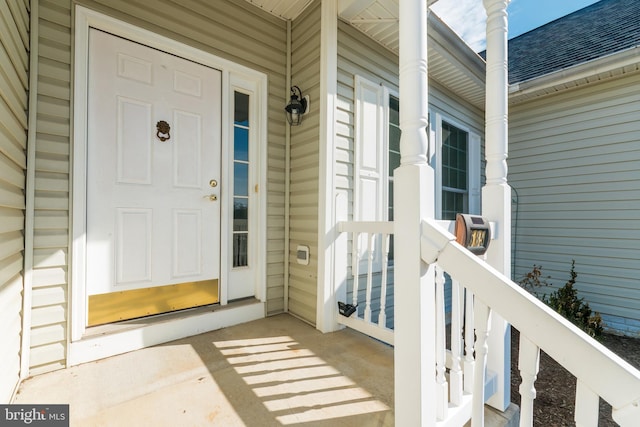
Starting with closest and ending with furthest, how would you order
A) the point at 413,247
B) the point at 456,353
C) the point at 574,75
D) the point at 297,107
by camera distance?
1. the point at 413,247
2. the point at 456,353
3. the point at 297,107
4. the point at 574,75

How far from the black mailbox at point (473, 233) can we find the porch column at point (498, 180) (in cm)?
19

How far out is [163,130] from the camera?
2.11 m

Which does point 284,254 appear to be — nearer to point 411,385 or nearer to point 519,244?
point 411,385

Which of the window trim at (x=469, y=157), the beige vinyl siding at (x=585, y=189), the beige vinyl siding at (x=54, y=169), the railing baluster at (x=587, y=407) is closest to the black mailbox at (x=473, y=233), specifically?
the railing baluster at (x=587, y=407)

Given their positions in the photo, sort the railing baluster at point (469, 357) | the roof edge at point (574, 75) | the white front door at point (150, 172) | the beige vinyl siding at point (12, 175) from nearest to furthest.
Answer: the beige vinyl siding at point (12, 175)
the railing baluster at point (469, 357)
the white front door at point (150, 172)
the roof edge at point (574, 75)

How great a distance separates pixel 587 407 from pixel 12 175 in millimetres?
2421

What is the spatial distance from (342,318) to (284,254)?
0.82 metres

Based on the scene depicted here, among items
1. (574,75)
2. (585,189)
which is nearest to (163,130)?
(574,75)

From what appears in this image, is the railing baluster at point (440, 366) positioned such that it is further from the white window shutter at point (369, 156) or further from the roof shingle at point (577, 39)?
the roof shingle at point (577, 39)

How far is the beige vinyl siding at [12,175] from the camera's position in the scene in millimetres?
1243

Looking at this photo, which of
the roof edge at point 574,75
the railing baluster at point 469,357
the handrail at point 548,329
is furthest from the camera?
the roof edge at point 574,75

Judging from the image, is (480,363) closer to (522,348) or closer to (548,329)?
(522,348)

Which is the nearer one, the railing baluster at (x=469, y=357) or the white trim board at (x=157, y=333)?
the railing baluster at (x=469, y=357)

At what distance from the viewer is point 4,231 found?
124 centimetres
